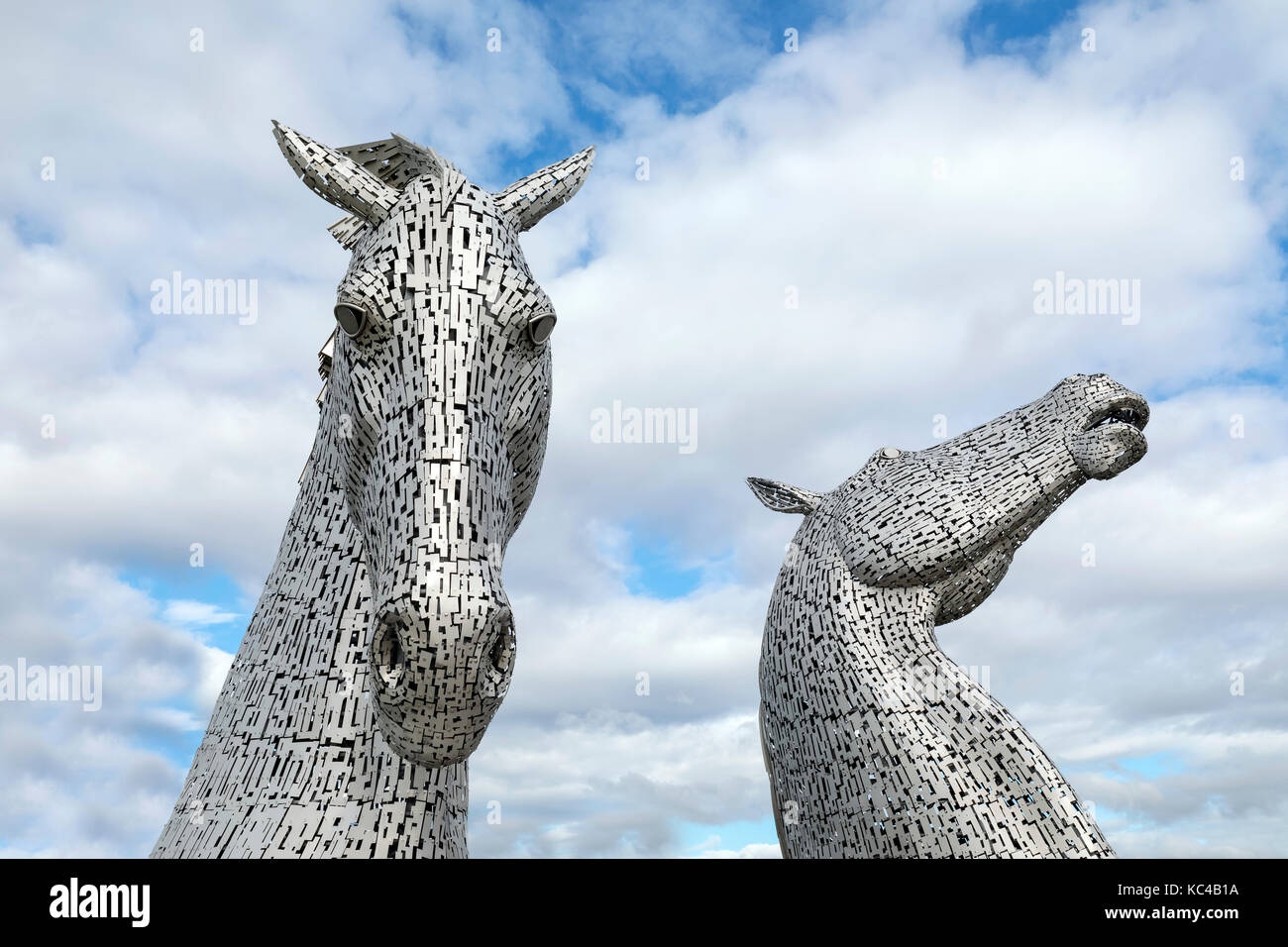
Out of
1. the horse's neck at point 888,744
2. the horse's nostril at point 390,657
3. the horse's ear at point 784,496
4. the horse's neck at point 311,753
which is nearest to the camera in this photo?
the horse's nostril at point 390,657

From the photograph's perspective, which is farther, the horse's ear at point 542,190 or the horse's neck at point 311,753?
the horse's ear at point 542,190

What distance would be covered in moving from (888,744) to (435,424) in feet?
10.2

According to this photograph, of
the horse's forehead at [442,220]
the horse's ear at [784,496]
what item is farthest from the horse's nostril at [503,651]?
the horse's ear at [784,496]

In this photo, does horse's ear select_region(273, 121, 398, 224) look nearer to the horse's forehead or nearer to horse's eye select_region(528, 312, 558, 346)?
the horse's forehead

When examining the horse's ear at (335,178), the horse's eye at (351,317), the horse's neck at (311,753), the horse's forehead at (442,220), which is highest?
the horse's ear at (335,178)

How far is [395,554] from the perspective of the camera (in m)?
2.00

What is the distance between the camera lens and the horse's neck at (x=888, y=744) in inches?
173

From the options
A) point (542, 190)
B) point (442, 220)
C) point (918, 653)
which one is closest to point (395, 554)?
point (442, 220)

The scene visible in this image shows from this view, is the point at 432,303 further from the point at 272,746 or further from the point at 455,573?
the point at 272,746

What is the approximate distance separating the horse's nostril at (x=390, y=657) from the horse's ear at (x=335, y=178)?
1.08 metres

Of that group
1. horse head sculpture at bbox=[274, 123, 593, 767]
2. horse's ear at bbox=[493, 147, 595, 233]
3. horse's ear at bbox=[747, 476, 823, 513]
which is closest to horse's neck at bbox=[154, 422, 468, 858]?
horse head sculpture at bbox=[274, 123, 593, 767]

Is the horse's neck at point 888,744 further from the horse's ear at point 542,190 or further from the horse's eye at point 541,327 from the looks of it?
the horse's eye at point 541,327

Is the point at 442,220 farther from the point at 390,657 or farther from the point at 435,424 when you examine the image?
the point at 390,657
